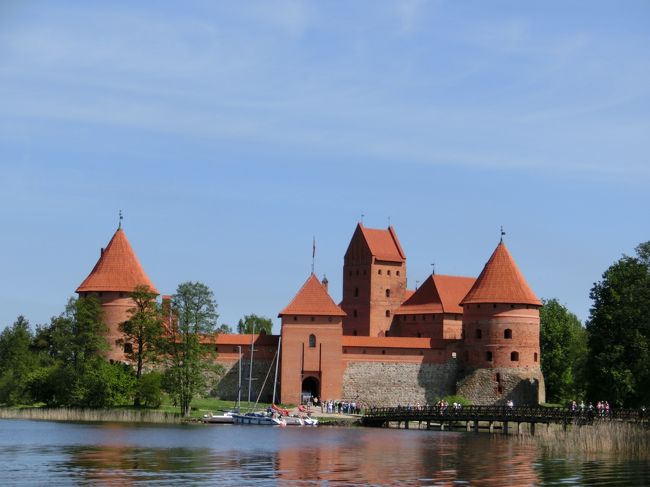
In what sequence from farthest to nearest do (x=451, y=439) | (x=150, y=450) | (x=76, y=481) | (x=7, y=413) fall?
(x=7, y=413) < (x=451, y=439) < (x=150, y=450) < (x=76, y=481)

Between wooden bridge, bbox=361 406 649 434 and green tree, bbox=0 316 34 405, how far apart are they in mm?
16350

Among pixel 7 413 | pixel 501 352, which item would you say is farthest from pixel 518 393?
pixel 7 413

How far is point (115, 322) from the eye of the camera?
6181 cm

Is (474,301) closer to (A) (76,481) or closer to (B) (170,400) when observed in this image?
(B) (170,400)

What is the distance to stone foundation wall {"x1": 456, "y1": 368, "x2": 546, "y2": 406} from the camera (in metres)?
64.2

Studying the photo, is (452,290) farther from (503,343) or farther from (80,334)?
(80,334)

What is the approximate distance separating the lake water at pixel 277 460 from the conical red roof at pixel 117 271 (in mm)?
14549

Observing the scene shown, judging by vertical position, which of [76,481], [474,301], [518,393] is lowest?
[76,481]

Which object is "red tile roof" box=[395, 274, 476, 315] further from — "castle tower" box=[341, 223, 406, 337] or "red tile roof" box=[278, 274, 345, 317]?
"red tile roof" box=[278, 274, 345, 317]

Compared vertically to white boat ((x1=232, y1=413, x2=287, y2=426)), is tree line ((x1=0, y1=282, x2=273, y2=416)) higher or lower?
higher

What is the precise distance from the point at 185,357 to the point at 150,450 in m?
18.3

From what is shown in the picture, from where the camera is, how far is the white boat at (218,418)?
55.1m

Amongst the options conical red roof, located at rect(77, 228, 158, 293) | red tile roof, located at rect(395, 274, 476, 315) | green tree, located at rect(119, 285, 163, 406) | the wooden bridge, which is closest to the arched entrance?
the wooden bridge

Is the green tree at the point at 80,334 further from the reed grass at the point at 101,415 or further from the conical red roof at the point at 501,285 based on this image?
the conical red roof at the point at 501,285
